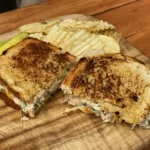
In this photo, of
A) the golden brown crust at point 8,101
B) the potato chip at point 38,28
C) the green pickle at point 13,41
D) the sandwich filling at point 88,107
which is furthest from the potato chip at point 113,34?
the golden brown crust at point 8,101

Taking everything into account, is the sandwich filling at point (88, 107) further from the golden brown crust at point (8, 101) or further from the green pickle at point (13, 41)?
the green pickle at point (13, 41)

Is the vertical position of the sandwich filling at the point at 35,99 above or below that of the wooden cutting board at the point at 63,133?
above

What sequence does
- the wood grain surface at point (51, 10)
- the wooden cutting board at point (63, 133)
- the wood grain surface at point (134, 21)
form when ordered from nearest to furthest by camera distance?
the wooden cutting board at point (63, 133)
the wood grain surface at point (134, 21)
the wood grain surface at point (51, 10)

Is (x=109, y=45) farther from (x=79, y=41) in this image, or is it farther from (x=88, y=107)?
(x=88, y=107)

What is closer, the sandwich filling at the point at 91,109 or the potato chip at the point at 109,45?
the sandwich filling at the point at 91,109

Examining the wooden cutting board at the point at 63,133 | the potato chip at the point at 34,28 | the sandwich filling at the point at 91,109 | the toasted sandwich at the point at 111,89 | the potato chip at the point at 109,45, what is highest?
the potato chip at the point at 34,28

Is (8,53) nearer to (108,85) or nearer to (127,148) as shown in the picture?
(108,85)

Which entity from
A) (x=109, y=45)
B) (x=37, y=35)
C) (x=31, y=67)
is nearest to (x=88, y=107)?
(x=31, y=67)
